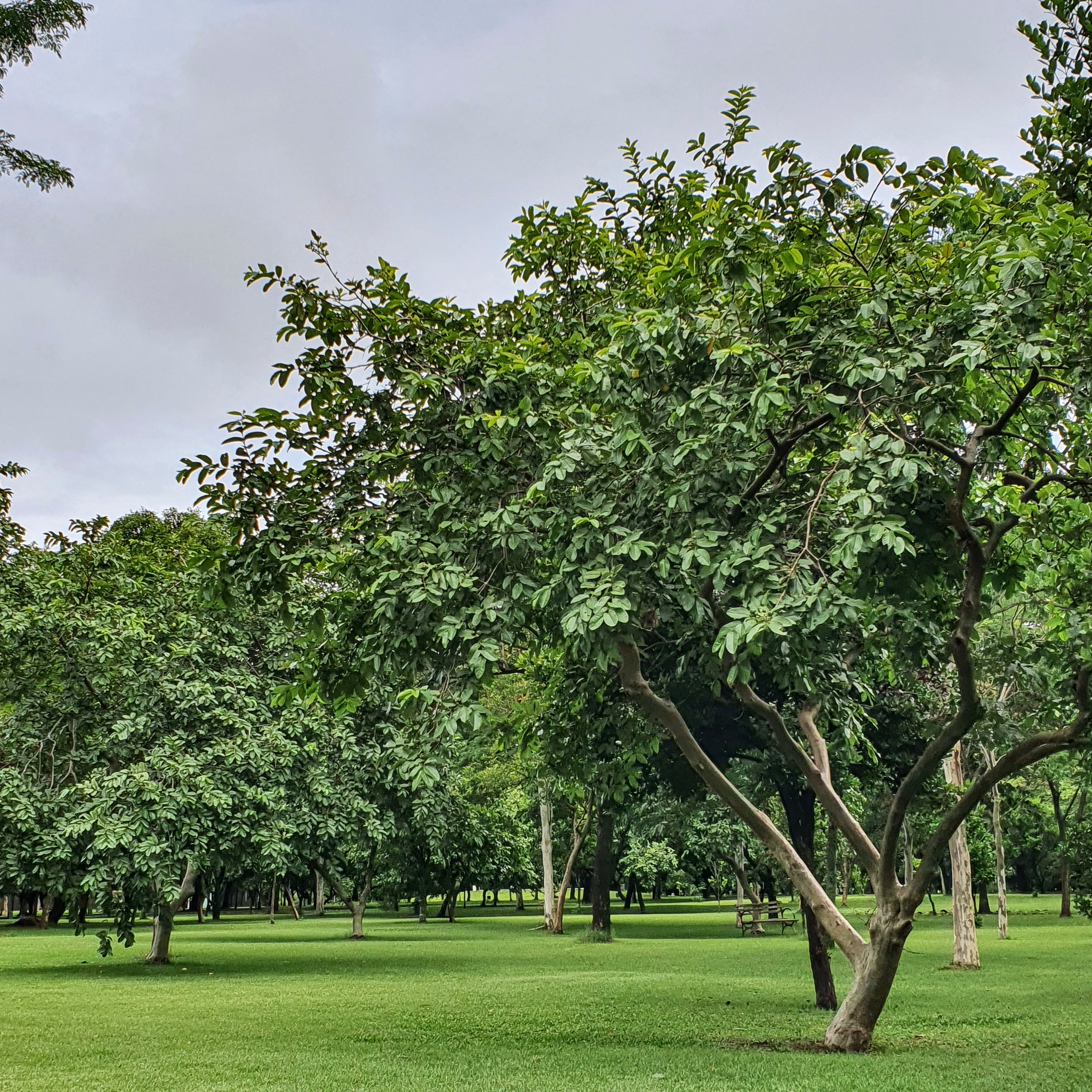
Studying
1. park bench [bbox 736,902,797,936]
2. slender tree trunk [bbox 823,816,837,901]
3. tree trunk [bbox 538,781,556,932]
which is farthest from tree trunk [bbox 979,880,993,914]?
slender tree trunk [bbox 823,816,837,901]

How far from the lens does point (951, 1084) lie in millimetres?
7664

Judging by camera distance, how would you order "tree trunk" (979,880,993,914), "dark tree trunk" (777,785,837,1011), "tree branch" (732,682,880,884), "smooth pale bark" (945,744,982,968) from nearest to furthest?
"tree branch" (732,682,880,884)
"dark tree trunk" (777,785,837,1011)
"smooth pale bark" (945,744,982,968)
"tree trunk" (979,880,993,914)

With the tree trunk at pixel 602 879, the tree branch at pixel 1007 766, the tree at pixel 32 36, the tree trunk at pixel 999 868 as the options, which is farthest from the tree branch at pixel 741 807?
→ the tree trunk at pixel 602 879

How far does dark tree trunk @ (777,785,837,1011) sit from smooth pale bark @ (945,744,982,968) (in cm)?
483

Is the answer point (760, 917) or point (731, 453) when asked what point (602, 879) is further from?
point (731, 453)

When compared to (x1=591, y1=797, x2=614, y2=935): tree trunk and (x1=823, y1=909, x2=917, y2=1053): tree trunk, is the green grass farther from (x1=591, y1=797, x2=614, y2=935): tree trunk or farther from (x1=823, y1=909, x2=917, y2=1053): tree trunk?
(x1=591, y1=797, x2=614, y2=935): tree trunk

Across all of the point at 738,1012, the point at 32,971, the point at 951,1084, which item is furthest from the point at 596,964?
the point at 951,1084

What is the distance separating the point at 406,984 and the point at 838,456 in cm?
1187

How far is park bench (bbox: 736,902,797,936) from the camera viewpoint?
3038 cm

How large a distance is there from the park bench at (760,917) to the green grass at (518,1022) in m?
6.80

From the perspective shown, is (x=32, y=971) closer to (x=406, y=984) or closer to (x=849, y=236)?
(x=406, y=984)

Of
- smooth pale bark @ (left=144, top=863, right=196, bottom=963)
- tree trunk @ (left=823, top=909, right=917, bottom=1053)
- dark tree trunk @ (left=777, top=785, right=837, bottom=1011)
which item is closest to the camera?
tree trunk @ (left=823, top=909, right=917, bottom=1053)

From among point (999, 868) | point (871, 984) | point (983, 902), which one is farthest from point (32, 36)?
point (983, 902)

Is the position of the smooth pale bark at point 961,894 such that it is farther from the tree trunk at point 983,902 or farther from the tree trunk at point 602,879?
the tree trunk at point 983,902
